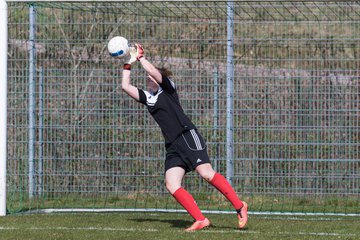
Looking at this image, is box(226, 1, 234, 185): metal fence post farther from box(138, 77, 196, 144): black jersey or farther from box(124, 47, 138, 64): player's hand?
box(124, 47, 138, 64): player's hand

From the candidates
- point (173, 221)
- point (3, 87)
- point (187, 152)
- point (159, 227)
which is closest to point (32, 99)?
point (3, 87)

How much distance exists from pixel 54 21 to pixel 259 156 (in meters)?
3.59

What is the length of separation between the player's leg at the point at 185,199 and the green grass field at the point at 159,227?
113mm

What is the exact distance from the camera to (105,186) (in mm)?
13398

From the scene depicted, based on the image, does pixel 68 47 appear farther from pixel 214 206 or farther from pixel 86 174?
pixel 214 206

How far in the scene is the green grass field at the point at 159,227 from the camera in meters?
9.58

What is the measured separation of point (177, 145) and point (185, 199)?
0.58 m

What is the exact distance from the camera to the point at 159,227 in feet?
34.1

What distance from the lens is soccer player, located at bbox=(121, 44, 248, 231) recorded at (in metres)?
10.1

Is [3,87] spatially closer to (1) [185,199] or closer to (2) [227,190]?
(1) [185,199]

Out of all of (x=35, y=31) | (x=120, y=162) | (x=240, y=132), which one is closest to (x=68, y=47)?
(x=35, y=31)

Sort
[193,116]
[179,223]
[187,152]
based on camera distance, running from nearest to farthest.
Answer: [187,152], [179,223], [193,116]

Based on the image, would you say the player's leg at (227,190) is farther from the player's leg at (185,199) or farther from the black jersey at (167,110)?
the black jersey at (167,110)

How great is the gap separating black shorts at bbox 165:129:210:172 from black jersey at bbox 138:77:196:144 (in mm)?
67
